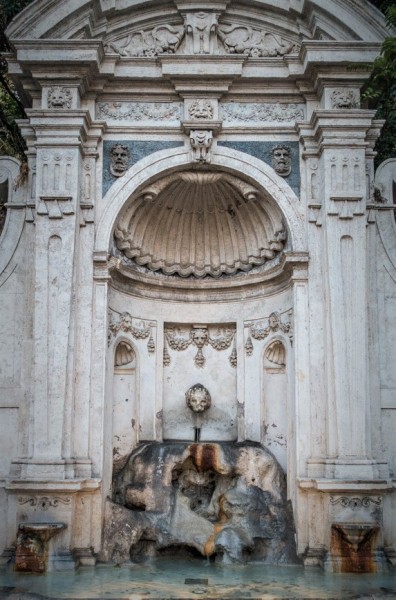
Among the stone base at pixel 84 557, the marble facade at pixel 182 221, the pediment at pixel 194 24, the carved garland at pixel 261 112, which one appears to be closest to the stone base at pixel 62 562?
the marble facade at pixel 182 221

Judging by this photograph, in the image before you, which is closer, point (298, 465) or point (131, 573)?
point (131, 573)

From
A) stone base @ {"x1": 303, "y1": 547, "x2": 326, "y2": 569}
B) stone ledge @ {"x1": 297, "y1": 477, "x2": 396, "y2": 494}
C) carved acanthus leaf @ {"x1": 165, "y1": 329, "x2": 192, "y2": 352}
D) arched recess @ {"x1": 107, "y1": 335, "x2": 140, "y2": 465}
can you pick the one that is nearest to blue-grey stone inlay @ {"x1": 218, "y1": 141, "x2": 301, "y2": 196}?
carved acanthus leaf @ {"x1": 165, "y1": 329, "x2": 192, "y2": 352}

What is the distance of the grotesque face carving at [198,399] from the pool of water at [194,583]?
2621mm

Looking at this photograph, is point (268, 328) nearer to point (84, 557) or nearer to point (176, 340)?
point (176, 340)

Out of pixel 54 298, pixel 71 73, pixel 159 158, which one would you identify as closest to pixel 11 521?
pixel 54 298

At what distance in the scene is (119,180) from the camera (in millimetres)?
10531

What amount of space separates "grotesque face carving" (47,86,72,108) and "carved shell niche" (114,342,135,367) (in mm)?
3568

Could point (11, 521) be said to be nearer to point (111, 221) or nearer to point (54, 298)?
point (54, 298)

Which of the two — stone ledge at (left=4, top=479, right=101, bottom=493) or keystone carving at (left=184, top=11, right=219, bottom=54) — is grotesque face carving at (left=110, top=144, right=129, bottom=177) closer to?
keystone carving at (left=184, top=11, right=219, bottom=54)

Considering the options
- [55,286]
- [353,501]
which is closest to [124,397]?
[55,286]

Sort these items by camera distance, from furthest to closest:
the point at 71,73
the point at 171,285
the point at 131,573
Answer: the point at 171,285
the point at 71,73
the point at 131,573

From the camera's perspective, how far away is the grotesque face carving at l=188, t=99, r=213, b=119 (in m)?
10.7

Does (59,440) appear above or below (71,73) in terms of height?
below

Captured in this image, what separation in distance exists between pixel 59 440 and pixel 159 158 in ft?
13.7
